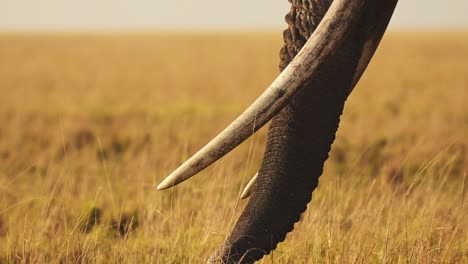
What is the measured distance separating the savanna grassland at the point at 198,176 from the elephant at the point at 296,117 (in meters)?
0.62

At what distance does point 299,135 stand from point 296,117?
0.18ft

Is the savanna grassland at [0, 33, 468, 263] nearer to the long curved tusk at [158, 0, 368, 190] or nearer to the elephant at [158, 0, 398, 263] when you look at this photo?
the elephant at [158, 0, 398, 263]

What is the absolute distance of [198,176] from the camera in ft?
18.6

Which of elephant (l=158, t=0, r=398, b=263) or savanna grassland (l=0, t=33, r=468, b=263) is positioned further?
savanna grassland (l=0, t=33, r=468, b=263)

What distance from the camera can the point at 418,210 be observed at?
3.92m

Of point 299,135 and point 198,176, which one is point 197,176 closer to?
point 198,176

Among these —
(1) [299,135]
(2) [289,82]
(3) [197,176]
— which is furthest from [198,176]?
(2) [289,82]

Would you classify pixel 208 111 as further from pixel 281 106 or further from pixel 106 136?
pixel 281 106

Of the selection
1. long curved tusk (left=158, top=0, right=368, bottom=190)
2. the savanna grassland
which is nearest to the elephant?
long curved tusk (left=158, top=0, right=368, bottom=190)

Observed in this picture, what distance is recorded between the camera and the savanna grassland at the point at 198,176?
3088 millimetres

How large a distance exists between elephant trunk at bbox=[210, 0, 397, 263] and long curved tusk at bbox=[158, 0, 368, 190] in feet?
0.27

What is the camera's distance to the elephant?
1.99m

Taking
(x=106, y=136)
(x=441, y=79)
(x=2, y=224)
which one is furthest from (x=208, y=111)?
(x=441, y=79)

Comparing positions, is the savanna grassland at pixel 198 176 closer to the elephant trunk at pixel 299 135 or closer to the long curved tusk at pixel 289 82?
the elephant trunk at pixel 299 135
